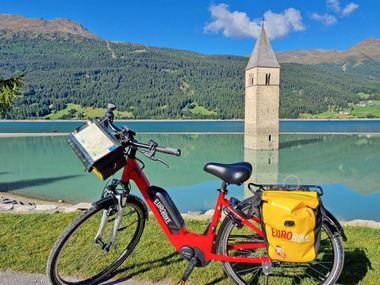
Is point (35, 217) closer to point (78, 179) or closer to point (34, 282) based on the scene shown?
point (34, 282)

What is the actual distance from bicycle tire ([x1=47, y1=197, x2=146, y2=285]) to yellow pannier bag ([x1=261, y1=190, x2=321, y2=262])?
1.37 meters

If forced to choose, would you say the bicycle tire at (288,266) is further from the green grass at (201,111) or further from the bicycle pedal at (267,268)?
the green grass at (201,111)

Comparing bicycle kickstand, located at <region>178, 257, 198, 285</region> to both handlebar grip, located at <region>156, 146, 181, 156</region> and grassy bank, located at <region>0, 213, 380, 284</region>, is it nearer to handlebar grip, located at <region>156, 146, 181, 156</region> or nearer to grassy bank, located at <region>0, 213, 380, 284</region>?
grassy bank, located at <region>0, 213, 380, 284</region>

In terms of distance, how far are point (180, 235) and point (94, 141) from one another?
1175mm

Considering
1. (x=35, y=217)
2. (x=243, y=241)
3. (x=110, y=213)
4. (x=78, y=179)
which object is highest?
(x=110, y=213)

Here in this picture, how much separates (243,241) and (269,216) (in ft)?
2.21

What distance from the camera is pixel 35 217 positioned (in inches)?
222

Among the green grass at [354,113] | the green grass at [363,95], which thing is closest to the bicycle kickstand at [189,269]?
the green grass at [354,113]

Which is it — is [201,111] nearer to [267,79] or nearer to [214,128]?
[214,128]

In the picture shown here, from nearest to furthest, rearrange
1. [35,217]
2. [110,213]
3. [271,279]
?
[110,213]
[271,279]
[35,217]

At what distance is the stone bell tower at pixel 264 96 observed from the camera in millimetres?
49125

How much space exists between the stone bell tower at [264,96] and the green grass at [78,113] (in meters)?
90.0

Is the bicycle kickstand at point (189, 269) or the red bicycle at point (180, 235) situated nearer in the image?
the red bicycle at point (180, 235)

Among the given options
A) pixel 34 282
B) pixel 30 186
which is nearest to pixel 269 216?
pixel 34 282
